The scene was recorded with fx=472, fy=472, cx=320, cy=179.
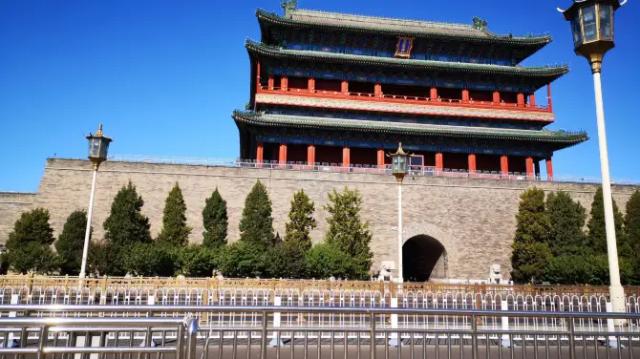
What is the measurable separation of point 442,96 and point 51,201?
26811 millimetres

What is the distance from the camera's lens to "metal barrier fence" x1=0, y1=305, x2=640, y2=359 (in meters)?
4.56

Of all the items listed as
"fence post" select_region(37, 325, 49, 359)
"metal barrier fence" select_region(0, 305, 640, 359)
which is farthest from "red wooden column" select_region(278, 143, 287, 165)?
"fence post" select_region(37, 325, 49, 359)

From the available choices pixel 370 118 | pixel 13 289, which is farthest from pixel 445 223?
pixel 13 289

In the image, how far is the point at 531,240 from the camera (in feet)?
84.8

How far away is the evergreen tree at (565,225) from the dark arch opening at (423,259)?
5.90 metres

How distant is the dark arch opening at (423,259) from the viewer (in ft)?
91.3

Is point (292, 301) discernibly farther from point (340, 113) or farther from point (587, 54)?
point (340, 113)

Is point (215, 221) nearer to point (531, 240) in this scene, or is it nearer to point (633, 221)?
point (531, 240)

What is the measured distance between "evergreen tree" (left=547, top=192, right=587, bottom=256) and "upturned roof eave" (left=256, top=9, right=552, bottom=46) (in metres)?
13.4

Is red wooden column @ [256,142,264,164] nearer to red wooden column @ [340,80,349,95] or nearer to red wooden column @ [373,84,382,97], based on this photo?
red wooden column @ [340,80,349,95]

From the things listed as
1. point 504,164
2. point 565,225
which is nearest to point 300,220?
point 565,225

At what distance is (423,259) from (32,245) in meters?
21.4

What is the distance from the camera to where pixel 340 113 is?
32.6 metres

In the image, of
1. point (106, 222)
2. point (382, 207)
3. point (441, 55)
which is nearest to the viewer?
point (106, 222)
